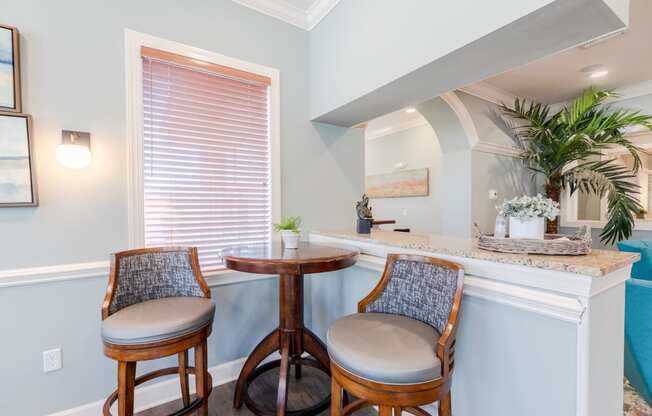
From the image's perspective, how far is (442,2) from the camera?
1361 millimetres

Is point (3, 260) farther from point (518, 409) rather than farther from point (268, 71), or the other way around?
point (518, 409)

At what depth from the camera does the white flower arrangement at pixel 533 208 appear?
50.2 inches

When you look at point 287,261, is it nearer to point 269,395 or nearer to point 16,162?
point 269,395

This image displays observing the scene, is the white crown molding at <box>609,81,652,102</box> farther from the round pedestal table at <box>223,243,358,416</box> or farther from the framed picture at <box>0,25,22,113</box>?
the framed picture at <box>0,25,22,113</box>

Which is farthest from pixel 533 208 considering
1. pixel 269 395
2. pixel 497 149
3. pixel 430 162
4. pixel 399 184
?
pixel 399 184

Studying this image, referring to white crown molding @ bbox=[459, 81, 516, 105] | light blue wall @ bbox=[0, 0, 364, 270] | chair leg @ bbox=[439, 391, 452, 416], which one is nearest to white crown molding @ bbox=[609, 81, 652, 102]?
white crown molding @ bbox=[459, 81, 516, 105]

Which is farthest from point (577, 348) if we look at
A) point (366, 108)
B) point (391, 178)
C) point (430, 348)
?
point (391, 178)

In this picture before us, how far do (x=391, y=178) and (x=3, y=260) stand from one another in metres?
5.43

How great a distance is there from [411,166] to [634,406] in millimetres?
4303

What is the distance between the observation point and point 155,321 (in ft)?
4.28

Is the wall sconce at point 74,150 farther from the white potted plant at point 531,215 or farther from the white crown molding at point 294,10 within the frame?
the white potted plant at point 531,215

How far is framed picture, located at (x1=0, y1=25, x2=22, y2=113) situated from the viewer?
4.71 feet

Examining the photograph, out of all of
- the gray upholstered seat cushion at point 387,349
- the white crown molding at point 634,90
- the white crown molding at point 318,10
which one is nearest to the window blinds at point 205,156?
the white crown molding at point 318,10

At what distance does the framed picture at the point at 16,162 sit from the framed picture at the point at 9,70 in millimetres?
59
